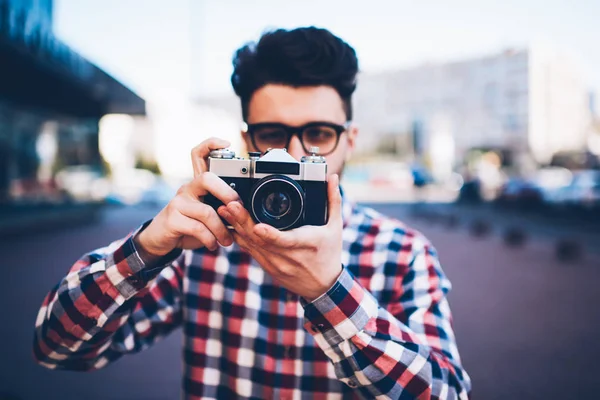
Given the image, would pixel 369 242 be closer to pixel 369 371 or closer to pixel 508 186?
pixel 369 371

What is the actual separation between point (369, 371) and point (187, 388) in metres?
0.60

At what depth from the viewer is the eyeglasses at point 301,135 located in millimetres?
1447

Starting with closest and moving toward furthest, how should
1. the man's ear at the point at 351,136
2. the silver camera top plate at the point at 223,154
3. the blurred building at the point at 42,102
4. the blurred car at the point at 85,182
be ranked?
the silver camera top plate at the point at 223,154, the man's ear at the point at 351,136, the blurred building at the point at 42,102, the blurred car at the point at 85,182

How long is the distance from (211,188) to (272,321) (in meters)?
0.45

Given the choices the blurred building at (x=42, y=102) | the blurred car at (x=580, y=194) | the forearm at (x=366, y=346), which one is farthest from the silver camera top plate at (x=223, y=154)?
the blurred car at (x=580, y=194)

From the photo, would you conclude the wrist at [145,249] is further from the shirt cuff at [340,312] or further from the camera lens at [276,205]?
the shirt cuff at [340,312]

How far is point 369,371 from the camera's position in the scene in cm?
101

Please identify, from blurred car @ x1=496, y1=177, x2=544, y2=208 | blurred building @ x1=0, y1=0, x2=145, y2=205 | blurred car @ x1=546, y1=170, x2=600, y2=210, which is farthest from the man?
blurred car @ x1=496, y1=177, x2=544, y2=208

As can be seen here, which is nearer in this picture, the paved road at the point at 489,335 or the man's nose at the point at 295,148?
the man's nose at the point at 295,148

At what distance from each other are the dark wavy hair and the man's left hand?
1.90 ft

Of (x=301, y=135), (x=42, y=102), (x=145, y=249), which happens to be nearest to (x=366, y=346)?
(x=145, y=249)

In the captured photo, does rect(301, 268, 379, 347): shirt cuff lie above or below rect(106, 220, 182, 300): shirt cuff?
below

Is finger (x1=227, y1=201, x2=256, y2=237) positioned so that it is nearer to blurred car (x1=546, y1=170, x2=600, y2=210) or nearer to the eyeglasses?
the eyeglasses

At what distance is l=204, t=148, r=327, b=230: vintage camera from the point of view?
1.08 meters
